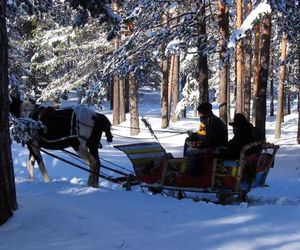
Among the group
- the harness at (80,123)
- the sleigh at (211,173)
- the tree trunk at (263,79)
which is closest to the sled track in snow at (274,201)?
the sleigh at (211,173)

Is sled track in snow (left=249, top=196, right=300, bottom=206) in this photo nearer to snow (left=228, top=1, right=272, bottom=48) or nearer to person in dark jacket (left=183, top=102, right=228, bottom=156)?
person in dark jacket (left=183, top=102, right=228, bottom=156)

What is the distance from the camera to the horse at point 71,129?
11.0 metres

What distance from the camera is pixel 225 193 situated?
872 cm

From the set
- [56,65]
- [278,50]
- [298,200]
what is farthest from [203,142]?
[278,50]

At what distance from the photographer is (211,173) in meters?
8.88

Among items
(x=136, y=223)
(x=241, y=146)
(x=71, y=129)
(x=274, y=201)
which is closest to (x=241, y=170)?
(x=241, y=146)

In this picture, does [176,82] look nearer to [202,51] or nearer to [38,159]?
[202,51]

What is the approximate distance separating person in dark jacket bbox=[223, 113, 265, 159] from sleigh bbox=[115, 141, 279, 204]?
15 centimetres

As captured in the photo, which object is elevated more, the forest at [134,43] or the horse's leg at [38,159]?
the forest at [134,43]

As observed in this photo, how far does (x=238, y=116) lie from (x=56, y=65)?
21.4 metres

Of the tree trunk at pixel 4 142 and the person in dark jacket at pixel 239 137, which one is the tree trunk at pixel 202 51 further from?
the tree trunk at pixel 4 142

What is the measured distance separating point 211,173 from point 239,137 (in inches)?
31.8

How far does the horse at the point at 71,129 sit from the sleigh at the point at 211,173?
1520mm

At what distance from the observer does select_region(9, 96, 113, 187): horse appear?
11.0m
